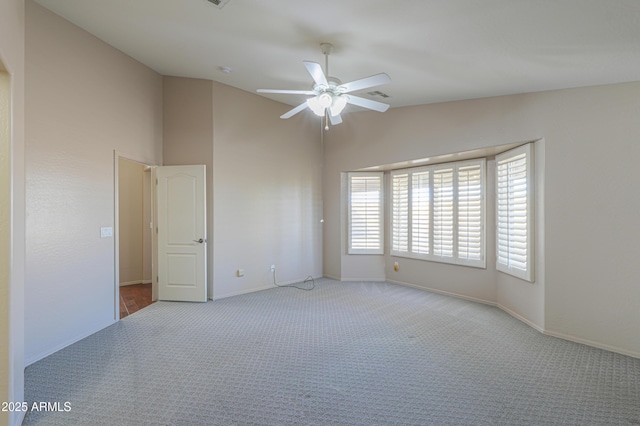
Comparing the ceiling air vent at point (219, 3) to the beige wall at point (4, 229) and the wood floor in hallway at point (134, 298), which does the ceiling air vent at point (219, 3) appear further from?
the wood floor in hallway at point (134, 298)

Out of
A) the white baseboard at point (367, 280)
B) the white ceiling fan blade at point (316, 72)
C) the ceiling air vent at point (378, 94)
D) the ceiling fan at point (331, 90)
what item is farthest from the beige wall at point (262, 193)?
the white ceiling fan blade at point (316, 72)

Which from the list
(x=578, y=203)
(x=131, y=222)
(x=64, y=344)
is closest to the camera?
(x=64, y=344)

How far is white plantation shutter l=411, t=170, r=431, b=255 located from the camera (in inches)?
213

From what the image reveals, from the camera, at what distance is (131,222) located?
605cm

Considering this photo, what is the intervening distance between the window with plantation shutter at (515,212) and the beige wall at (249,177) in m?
3.26

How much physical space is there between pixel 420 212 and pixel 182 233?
158 inches

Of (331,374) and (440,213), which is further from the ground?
(440,213)

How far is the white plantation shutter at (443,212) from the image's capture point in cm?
511

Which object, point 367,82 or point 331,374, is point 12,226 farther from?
point 367,82

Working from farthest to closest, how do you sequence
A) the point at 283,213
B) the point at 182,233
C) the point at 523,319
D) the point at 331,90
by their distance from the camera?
the point at 283,213 < the point at 182,233 < the point at 523,319 < the point at 331,90

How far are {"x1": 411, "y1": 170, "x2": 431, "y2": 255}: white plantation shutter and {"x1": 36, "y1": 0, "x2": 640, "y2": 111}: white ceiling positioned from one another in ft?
5.72

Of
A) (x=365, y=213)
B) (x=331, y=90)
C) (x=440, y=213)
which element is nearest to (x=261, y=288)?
(x=365, y=213)

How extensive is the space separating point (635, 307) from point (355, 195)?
4131 millimetres

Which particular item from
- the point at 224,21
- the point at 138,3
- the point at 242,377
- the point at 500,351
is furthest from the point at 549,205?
the point at 138,3
